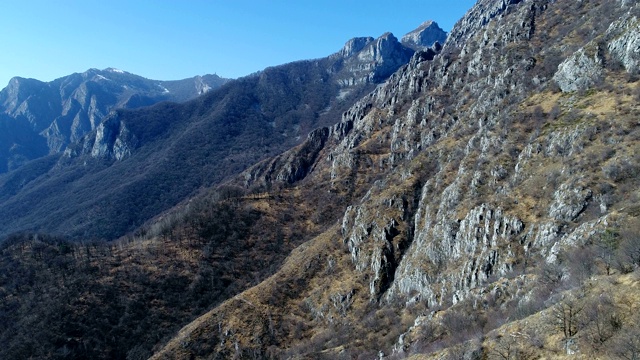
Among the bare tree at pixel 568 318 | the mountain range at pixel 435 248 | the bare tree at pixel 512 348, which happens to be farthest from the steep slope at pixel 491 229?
the mountain range at pixel 435 248

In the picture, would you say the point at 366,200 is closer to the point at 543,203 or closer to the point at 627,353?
the point at 543,203

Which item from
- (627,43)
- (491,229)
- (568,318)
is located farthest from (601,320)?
(627,43)

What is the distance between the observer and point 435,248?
8162 centimetres

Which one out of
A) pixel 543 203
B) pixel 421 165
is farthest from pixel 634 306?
pixel 421 165

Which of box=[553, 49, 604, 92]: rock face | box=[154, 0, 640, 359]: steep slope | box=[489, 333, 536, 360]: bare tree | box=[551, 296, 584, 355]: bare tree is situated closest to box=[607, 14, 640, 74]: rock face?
box=[154, 0, 640, 359]: steep slope

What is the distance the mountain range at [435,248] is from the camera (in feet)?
141

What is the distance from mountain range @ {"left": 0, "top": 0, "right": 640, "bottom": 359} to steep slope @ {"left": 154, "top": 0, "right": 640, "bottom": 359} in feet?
1.19

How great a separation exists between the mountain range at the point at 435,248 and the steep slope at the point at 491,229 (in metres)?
0.36

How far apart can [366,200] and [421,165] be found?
19146 mm

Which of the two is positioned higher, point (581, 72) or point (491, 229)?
point (581, 72)

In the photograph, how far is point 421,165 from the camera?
11494cm

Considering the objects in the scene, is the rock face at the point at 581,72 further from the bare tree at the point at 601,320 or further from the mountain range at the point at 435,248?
the bare tree at the point at 601,320

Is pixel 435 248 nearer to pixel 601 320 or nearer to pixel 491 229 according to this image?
pixel 491 229

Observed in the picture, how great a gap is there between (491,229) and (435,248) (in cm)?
1453
